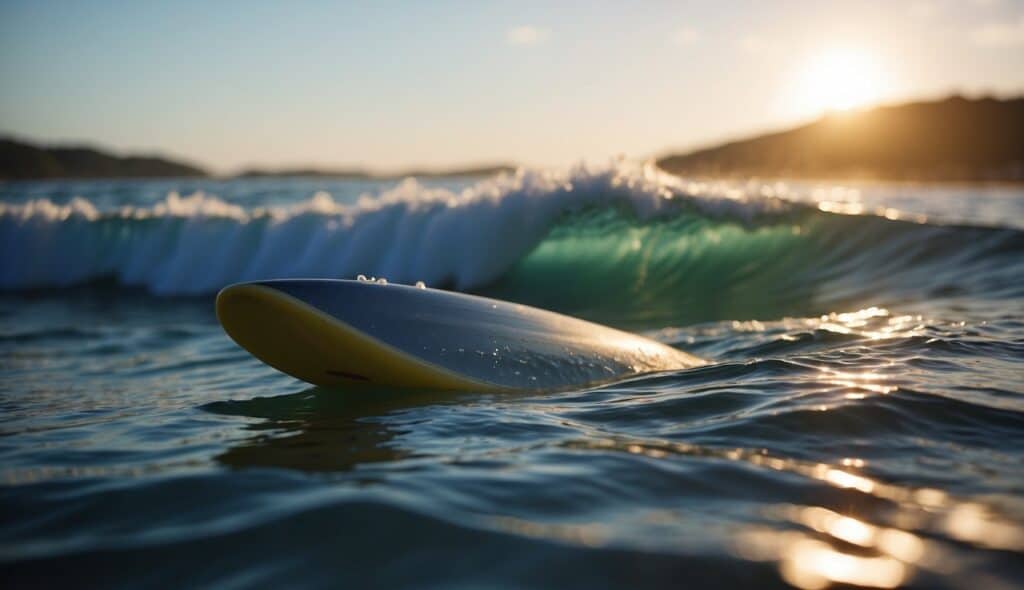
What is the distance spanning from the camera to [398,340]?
3.27 m

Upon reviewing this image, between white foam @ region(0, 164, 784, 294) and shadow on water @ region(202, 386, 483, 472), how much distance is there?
16.3 feet

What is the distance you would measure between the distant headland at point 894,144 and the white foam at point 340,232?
48.0 metres

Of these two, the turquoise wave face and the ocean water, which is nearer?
the ocean water

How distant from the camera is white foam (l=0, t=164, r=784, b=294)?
8.26 metres

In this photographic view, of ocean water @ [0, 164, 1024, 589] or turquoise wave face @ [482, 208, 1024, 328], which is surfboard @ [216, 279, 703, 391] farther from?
turquoise wave face @ [482, 208, 1024, 328]

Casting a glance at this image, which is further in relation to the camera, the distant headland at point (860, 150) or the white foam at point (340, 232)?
the distant headland at point (860, 150)

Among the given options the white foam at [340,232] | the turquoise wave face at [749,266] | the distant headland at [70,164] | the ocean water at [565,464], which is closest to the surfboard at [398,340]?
the ocean water at [565,464]

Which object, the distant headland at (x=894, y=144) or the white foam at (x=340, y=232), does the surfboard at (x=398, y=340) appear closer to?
the white foam at (x=340, y=232)

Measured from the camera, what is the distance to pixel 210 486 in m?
2.22

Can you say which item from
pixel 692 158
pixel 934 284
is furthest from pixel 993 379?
pixel 692 158

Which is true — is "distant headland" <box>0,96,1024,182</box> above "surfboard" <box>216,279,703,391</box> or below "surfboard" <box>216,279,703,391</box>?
above

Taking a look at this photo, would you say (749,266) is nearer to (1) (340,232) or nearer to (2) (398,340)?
(1) (340,232)

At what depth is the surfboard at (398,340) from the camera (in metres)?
3.20

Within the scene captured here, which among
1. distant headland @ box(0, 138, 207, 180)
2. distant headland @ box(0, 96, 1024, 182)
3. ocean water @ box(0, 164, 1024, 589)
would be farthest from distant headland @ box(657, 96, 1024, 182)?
ocean water @ box(0, 164, 1024, 589)
